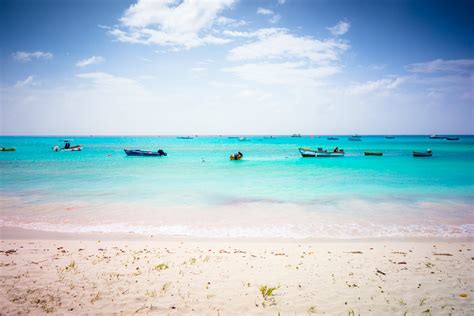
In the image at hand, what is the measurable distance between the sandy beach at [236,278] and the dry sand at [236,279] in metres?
0.02

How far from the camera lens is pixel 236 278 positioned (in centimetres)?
646

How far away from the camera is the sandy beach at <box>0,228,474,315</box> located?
17.3 feet

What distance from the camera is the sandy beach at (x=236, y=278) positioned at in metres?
5.26

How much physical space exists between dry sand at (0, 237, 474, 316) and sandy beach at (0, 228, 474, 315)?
2 cm

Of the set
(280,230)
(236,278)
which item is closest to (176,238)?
(280,230)

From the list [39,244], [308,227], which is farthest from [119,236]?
[308,227]

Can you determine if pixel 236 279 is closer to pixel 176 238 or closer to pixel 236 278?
pixel 236 278

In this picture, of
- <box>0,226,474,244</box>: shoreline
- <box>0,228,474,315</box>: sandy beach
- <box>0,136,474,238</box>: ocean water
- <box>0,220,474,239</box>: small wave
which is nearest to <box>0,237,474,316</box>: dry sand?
<box>0,228,474,315</box>: sandy beach

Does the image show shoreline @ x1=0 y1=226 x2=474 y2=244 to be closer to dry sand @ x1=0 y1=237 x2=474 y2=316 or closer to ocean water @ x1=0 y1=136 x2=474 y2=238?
ocean water @ x1=0 y1=136 x2=474 y2=238

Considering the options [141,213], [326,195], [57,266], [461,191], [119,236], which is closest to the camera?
[57,266]

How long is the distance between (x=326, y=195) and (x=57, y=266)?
15733 millimetres

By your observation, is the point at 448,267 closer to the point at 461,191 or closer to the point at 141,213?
the point at 141,213

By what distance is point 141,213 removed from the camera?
13766 millimetres

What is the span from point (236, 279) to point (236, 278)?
0.05 metres
